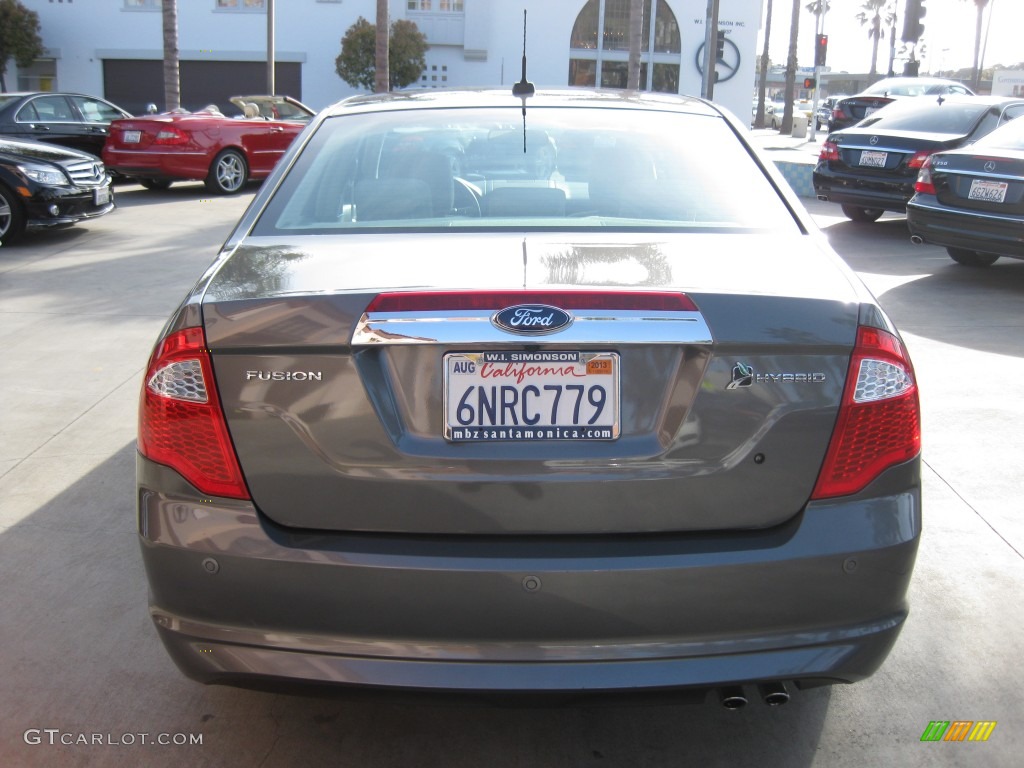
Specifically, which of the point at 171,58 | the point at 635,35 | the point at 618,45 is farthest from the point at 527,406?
the point at 618,45

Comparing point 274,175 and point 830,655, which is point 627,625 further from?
point 274,175

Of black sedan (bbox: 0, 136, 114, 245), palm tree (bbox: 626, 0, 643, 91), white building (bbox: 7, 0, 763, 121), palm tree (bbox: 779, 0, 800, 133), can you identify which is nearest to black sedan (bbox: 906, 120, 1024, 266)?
black sedan (bbox: 0, 136, 114, 245)

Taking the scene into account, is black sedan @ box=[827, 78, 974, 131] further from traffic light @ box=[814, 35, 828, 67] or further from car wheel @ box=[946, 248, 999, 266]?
traffic light @ box=[814, 35, 828, 67]

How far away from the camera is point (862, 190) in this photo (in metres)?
12.1

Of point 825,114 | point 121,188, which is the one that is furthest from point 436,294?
point 825,114

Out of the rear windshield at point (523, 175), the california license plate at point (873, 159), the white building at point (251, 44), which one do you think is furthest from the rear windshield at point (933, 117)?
the white building at point (251, 44)

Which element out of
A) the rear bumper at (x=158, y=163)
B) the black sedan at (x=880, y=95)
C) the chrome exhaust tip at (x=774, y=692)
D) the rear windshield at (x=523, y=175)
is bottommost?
the chrome exhaust tip at (x=774, y=692)

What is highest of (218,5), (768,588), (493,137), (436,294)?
(218,5)

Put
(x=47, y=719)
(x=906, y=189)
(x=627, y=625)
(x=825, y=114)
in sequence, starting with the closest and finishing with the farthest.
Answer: (x=627, y=625) → (x=47, y=719) → (x=906, y=189) → (x=825, y=114)

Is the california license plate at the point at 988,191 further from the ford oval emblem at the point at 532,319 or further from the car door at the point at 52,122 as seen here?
the car door at the point at 52,122

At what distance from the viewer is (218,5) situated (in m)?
39.3

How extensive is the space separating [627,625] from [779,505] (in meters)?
0.41

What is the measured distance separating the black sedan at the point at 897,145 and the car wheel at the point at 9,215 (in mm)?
8766

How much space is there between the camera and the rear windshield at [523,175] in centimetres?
292
